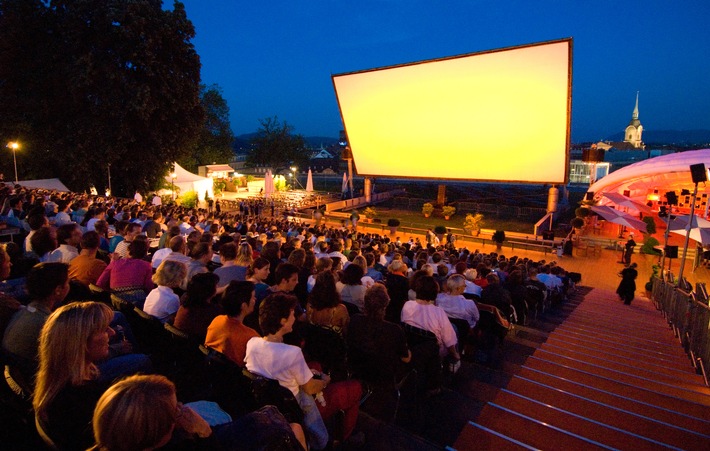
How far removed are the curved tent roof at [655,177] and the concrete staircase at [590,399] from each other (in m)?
16.9

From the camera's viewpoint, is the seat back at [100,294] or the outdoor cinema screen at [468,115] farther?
the outdoor cinema screen at [468,115]

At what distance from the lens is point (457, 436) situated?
2.75 metres

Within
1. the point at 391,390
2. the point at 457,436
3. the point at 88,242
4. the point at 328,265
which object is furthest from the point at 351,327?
the point at 88,242

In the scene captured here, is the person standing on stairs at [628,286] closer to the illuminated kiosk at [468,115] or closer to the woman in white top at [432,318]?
the woman in white top at [432,318]

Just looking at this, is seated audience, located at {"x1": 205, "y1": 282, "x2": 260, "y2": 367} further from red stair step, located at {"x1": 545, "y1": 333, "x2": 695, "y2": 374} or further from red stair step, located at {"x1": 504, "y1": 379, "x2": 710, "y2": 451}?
red stair step, located at {"x1": 545, "y1": 333, "x2": 695, "y2": 374}

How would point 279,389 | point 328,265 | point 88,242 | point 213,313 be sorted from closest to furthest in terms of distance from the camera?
1. point 279,389
2. point 213,313
3. point 88,242
4. point 328,265

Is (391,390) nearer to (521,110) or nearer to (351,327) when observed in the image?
(351,327)

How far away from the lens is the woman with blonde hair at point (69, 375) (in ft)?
5.01

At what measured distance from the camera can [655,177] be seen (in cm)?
2088

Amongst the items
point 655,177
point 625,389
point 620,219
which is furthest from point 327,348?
point 655,177

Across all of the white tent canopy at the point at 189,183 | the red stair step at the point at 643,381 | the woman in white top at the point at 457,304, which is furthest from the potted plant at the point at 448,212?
the woman in white top at the point at 457,304

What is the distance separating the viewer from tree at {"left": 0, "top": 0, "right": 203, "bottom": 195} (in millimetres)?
15453

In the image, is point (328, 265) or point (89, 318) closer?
point (89, 318)

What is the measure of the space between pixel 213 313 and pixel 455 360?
79.3 inches
